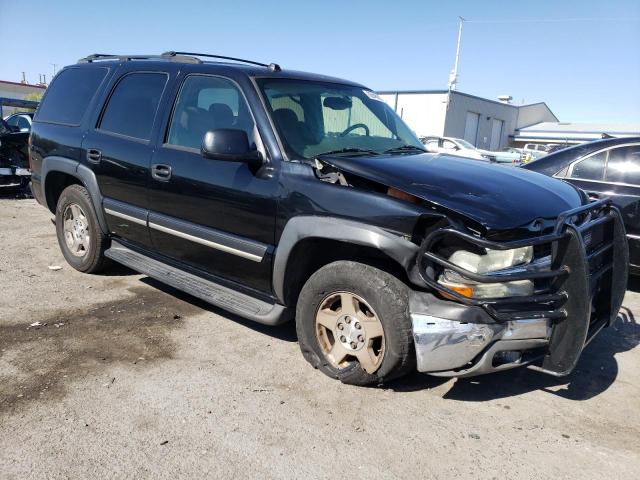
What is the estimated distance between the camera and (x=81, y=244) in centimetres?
516

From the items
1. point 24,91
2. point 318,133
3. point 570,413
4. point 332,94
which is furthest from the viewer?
point 24,91

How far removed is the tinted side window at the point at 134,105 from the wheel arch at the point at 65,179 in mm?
A: 479

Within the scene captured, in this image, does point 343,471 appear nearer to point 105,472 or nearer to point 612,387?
point 105,472

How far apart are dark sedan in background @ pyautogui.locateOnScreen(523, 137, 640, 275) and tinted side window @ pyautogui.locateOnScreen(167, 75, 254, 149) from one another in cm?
345

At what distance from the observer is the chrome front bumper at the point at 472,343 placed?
2639 mm

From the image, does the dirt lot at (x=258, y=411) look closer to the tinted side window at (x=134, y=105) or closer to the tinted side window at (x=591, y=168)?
the tinted side window at (x=134, y=105)

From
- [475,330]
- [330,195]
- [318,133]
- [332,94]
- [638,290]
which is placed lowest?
[638,290]

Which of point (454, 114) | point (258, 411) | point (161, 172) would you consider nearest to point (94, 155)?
point (161, 172)

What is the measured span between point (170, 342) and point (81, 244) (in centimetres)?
205

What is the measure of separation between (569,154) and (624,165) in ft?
1.88

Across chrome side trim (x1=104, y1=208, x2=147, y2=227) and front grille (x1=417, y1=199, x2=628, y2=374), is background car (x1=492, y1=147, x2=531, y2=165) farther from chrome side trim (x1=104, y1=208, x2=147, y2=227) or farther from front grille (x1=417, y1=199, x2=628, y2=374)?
front grille (x1=417, y1=199, x2=628, y2=374)

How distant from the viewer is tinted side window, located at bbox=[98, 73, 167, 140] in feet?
13.8

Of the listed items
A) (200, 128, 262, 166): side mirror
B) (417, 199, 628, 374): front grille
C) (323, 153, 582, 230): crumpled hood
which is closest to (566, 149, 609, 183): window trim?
(323, 153, 582, 230): crumpled hood

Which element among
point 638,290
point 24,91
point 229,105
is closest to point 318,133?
point 229,105
